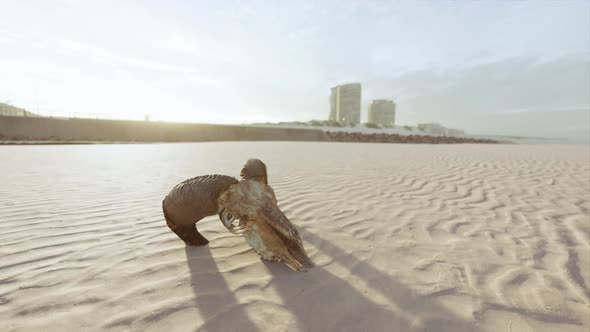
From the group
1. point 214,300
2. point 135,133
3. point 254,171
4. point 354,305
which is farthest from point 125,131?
point 354,305

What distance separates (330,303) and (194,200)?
144 cm

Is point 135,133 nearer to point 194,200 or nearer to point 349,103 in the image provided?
point 194,200

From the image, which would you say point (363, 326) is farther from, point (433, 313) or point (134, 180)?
point (134, 180)

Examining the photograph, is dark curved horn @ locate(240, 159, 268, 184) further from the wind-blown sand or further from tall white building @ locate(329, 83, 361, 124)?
tall white building @ locate(329, 83, 361, 124)

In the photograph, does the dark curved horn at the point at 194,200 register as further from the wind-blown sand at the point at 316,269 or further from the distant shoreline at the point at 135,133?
the distant shoreline at the point at 135,133

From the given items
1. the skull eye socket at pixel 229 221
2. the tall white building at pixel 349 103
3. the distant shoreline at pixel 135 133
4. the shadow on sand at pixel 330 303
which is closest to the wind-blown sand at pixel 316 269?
the shadow on sand at pixel 330 303

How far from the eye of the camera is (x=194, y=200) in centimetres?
221

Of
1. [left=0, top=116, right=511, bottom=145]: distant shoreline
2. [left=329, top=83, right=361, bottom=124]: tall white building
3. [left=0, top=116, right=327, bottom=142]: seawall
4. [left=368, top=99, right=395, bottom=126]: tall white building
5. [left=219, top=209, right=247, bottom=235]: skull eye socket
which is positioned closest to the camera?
[left=219, top=209, right=247, bottom=235]: skull eye socket

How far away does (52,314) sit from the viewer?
160 centimetres

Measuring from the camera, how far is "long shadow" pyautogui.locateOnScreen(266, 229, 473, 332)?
156 cm

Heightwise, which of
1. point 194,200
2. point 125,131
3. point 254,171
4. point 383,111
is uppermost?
point 383,111

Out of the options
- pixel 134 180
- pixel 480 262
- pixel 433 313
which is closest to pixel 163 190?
pixel 134 180

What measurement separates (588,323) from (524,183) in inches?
203

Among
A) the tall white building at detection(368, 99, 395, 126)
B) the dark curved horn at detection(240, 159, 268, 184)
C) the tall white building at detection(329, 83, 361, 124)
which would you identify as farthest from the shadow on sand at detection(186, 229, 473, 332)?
the tall white building at detection(368, 99, 395, 126)
